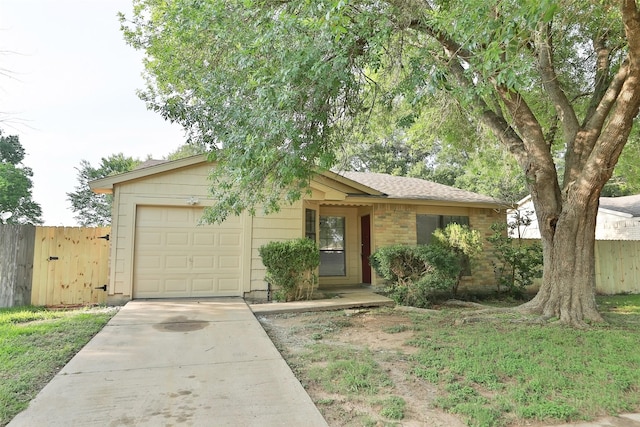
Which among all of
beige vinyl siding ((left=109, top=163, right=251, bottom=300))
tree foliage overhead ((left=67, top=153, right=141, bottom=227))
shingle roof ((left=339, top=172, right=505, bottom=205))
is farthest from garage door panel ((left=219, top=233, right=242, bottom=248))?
tree foliage overhead ((left=67, top=153, right=141, bottom=227))

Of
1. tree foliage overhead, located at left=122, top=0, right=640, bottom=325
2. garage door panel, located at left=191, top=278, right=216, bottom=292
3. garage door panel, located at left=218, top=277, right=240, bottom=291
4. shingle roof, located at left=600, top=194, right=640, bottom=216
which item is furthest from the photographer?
shingle roof, located at left=600, top=194, right=640, bottom=216

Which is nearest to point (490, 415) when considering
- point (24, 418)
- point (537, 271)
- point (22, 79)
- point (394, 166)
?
point (24, 418)

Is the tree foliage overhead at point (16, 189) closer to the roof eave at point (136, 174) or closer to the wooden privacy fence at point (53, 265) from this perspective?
the wooden privacy fence at point (53, 265)

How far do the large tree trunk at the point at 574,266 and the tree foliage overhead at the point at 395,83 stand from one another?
0.02m

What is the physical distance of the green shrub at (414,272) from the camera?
7777 mm

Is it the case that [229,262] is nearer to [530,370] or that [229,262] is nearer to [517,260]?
[530,370]

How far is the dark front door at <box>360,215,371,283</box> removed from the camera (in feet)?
35.9

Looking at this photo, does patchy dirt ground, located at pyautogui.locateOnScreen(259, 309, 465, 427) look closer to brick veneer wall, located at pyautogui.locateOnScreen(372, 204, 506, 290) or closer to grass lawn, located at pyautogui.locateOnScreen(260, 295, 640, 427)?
grass lawn, located at pyautogui.locateOnScreen(260, 295, 640, 427)

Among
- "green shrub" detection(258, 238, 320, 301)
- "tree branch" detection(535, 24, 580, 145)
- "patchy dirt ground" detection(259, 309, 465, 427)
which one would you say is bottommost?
"patchy dirt ground" detection(259, 309, 465, 427)

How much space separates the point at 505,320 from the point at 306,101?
4982 mm

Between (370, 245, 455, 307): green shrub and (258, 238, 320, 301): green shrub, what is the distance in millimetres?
1646

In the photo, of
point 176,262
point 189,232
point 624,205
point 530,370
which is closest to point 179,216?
point 189,232

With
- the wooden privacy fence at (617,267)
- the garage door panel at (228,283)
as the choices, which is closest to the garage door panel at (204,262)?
the garage door panel at (228,283)

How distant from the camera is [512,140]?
7.30 m
